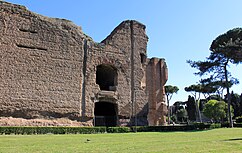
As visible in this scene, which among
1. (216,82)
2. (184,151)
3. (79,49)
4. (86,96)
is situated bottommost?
(184,151)

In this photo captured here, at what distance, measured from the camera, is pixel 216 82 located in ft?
93.1

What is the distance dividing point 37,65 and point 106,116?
800 cm

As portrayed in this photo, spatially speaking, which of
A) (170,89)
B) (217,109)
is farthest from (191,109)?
(217,109)

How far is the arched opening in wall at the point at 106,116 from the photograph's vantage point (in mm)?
23719

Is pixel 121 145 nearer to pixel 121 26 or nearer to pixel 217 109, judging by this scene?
pixel 121 26

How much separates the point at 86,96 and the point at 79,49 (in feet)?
13.6

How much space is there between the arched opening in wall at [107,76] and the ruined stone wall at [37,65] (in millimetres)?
3484

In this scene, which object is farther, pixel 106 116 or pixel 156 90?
pixel 156 90

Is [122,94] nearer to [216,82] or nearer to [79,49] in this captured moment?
[79,49]

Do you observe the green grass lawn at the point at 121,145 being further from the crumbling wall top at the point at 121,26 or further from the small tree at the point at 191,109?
the small tree at the point at 191,109

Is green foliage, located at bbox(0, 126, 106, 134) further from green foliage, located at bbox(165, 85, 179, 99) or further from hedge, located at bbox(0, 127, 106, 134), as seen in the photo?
green foliage, located at bbox(165, 85, 179, 99)

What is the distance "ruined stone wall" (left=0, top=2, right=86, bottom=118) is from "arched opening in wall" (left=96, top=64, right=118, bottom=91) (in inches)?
137

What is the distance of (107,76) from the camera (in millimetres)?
27016

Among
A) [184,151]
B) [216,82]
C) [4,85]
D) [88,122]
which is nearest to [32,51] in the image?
[4,85]
